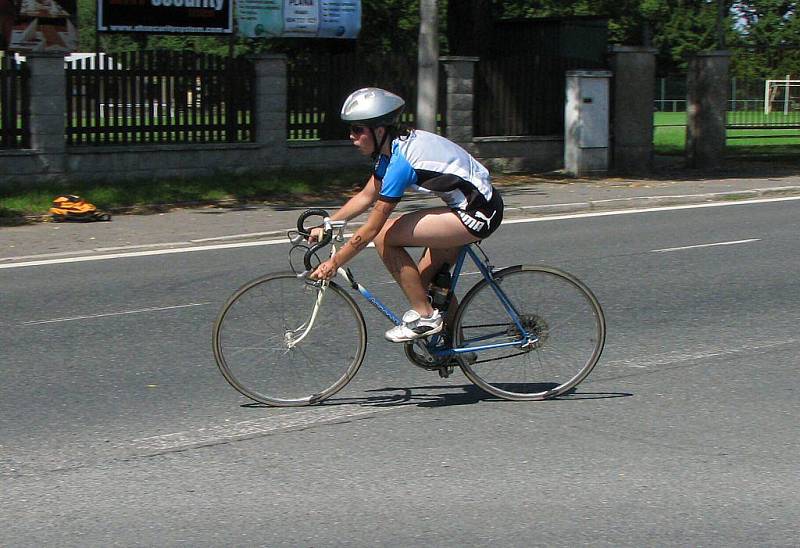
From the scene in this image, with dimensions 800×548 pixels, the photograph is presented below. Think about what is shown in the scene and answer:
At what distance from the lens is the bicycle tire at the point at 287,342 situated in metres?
6.37

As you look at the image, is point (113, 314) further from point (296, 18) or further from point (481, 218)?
point (296, 18)

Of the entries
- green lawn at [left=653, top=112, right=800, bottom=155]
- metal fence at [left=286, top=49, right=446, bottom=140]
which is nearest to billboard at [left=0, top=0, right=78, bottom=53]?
metal fence at [left=286, top=49, right=446, bottom=140]

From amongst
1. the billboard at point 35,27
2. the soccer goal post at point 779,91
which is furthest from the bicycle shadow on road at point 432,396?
the soccer goal post at point 779,91

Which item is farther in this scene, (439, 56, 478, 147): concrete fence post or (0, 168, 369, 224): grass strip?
(439, 56, 478, 147): concrete fence post

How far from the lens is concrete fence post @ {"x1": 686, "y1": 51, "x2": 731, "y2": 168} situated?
79.2 feet

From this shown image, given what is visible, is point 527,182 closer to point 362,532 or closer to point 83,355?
point 83,355

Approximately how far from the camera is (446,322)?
651 cm

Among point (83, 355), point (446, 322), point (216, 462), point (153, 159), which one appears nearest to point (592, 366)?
point (446, 322)

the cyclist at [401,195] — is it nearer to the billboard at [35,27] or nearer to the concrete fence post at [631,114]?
the billboard at [35,27]

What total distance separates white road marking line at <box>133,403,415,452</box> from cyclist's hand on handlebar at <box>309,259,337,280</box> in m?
0.73

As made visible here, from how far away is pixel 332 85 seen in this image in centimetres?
2166

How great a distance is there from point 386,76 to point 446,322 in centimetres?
1630

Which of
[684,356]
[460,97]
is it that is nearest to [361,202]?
[684,356]

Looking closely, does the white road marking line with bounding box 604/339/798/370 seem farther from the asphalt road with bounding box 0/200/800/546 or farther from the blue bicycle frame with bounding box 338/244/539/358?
the blue bicycle frame with bounding box 338/244/539/358
